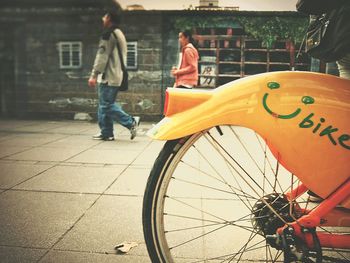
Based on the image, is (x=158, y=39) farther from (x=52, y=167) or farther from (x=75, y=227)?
(x=75, y=227)

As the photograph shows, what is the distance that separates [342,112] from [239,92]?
43cm

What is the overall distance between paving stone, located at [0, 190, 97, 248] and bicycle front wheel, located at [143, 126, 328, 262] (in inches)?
30.6

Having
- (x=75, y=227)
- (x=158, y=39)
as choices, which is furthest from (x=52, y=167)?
(x=158, y=39)

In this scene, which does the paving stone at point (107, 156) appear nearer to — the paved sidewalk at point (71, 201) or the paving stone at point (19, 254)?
the paved sidewalk at point (71, 201)

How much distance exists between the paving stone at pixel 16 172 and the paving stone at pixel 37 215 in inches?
13.8

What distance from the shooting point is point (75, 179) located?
12.2 feet

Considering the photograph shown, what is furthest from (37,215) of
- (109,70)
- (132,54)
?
(132,54)

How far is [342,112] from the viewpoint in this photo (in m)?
1.38

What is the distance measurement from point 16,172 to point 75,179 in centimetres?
81

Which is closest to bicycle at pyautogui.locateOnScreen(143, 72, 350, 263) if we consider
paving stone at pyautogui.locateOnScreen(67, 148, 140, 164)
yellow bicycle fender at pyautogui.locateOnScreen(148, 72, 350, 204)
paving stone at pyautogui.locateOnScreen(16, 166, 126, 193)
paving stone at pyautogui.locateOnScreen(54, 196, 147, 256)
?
yellow bicycle fender at pyautogui.locateOnScreen(148, 72, 350, 204)

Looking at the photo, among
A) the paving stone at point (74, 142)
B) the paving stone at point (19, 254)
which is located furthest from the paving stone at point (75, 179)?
the paving stone at point (74, 142)

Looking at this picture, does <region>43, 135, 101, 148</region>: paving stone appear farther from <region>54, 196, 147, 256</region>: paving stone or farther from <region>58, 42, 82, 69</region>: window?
<region>58, 42, 82, 69</region>: window

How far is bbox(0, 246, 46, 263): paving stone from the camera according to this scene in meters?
2.00

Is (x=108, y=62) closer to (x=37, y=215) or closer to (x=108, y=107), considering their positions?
(x=108, y=107)
